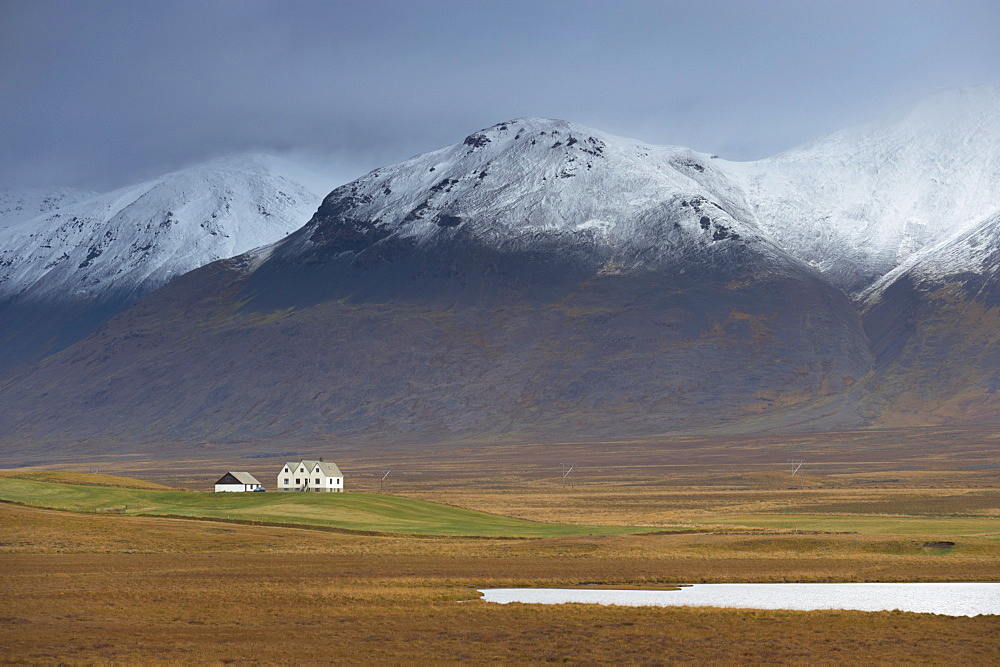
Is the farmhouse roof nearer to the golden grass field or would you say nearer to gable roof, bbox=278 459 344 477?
gable roof, bbox=278 459 344 477

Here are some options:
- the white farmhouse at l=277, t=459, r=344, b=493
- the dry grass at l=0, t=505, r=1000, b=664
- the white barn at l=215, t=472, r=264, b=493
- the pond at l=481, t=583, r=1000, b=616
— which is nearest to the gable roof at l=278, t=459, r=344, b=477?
the white farmhouse at l=277, t=459, r=344, b=493

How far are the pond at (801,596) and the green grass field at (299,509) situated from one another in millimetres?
29483

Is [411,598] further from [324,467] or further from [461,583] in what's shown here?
[324,467]

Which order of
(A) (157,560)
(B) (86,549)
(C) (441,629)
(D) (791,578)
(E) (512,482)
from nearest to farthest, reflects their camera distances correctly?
(C) (441,629) → (D) (791,578) → (A) (157,560) → (B) (86,549) → (E) (512,482)

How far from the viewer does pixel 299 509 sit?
90.6m

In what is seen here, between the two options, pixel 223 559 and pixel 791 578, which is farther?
pixel 223 559

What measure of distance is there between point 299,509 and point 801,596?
48419 mm

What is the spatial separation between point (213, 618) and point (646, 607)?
567 inches

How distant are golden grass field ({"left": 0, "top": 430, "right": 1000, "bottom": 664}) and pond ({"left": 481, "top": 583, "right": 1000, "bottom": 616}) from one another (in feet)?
6.82

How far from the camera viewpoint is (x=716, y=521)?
98.5m

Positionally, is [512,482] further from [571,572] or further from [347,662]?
[347,662]

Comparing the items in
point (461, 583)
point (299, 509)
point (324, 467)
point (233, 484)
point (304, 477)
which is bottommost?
point (461, 583)

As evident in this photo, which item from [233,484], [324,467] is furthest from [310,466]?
[233,484]

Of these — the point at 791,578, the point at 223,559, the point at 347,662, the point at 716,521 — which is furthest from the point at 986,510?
the point at 347,662
